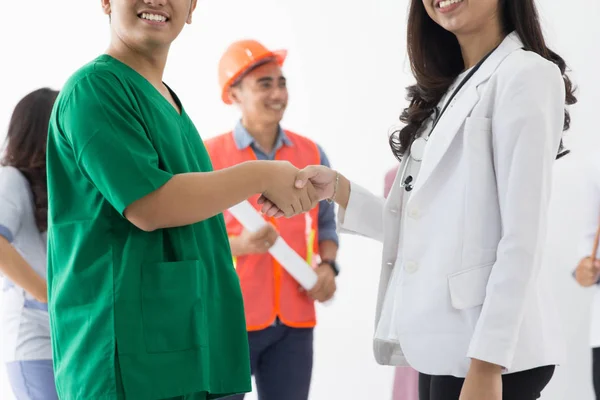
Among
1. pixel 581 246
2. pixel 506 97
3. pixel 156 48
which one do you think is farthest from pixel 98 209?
pixel 581 246

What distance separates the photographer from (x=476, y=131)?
4.73 feet

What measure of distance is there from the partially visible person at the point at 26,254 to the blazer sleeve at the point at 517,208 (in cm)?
159

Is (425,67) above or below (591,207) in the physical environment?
above

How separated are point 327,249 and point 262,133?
53 centimetres

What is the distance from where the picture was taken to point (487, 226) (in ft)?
4.71

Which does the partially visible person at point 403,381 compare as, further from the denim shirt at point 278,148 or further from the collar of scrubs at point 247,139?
the collar of scrubs at point 247,139

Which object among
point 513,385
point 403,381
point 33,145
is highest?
point 33,145

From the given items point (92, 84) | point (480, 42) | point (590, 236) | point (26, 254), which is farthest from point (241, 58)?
point (92, 84)

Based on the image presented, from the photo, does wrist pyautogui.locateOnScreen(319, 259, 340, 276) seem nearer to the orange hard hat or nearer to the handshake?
the orange hard hat

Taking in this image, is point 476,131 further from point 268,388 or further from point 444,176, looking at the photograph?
point 268,388

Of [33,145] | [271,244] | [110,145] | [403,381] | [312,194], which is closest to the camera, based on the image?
[110,145]

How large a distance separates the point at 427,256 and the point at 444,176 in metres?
0.16

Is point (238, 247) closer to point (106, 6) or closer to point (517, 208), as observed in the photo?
point (106, 6)

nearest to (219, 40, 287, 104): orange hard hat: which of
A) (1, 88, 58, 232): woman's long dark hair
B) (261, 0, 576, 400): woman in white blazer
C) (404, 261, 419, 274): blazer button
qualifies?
(1, 88, 58, 232): woman's long dark hair
